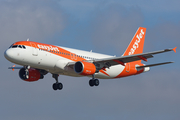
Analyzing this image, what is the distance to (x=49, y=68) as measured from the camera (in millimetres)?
53250

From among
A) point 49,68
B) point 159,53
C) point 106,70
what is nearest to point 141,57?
point 159,53

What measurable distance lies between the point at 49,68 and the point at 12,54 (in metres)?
5.71

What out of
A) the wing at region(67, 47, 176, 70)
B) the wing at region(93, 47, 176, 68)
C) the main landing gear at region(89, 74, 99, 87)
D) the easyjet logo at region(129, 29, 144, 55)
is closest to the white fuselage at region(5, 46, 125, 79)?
the wing at region(67, 47, 176, 70)

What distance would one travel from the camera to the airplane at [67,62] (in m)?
50.7

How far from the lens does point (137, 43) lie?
67.0 meters

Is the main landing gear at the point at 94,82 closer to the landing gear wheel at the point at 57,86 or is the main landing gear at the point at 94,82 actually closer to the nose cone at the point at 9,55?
the landing gear wheel at the point at 57,86

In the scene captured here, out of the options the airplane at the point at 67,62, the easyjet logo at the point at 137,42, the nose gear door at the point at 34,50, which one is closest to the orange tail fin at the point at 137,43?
the easyjet logo at the point at 137,42

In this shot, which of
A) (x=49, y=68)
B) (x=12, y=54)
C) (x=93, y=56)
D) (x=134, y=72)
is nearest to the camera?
(x=12, y=54)

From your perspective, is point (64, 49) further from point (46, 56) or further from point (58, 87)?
point (58, 87)

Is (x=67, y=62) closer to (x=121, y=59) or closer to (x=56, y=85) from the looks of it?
(x=121, y=59)

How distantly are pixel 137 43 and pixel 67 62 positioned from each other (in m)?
17.0

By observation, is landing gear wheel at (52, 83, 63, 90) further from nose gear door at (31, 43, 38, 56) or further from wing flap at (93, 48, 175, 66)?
nose gear door at (31, 43, 38, 56)

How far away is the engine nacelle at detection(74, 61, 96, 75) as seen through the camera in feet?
175

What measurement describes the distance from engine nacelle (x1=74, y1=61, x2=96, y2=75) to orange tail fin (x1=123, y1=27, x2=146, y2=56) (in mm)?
12233
